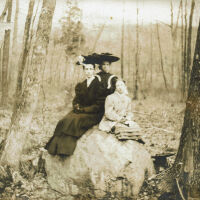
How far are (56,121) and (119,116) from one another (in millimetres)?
1165

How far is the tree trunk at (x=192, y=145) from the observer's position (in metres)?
4.02

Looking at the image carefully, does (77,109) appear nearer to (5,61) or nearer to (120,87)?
(120,87)

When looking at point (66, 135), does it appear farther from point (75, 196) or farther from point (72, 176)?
point (75, 196)

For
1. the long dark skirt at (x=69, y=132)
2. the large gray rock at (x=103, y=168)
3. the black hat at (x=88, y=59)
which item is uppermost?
the black hat at (x=88, y=59)

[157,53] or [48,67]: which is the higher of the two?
[157,53]

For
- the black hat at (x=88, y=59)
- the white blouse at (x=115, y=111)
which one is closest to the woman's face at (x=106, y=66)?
the black hat at (x=88, y=59)

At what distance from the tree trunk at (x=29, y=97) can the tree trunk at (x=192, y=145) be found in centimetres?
270

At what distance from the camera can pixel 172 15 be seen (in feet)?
15.2

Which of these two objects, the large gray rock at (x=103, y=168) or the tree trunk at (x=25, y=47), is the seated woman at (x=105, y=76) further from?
the tree trunk at (x=25, y=47)

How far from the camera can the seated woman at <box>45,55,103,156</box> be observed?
4035 mm

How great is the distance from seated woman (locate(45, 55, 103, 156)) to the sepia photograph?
18mm

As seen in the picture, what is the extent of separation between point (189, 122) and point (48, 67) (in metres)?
2.71

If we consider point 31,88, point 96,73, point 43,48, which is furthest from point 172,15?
point 31,88

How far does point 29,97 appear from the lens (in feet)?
14.5
